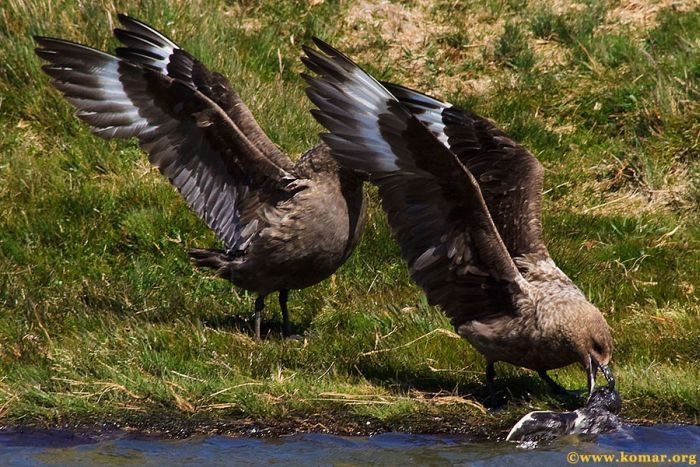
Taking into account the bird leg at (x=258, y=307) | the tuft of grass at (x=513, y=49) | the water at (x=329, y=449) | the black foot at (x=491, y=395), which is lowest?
the water at (x=329, y=449)

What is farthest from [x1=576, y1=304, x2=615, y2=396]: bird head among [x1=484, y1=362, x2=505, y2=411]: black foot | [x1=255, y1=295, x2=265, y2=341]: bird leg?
[x1=255, y1=295, x2=265, y2=341]: bird leg

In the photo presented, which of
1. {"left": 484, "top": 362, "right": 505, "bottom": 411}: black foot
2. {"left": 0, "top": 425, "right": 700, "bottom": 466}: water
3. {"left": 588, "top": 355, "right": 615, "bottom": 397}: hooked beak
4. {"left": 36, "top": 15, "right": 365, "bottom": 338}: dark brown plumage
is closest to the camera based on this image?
{"left": 0, "top": 425, "right": 700, "bottom": 466}: water

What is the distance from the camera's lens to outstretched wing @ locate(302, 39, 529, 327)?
5.70m

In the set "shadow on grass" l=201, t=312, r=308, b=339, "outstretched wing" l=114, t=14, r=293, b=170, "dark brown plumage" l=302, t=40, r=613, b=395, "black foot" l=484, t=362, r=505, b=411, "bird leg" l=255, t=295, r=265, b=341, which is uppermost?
"outstretched wing" l=114, t=14, r=293, b=170

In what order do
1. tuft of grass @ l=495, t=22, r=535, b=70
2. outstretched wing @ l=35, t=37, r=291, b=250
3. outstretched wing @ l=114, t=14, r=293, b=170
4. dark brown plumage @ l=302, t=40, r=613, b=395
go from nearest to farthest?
1. dark brown plumage @ l=302, t=40, r=613, b=395
2. outstretched wing @ l=35, t=37, r=291, b=250
3. outstretched wing @ l=114, t=14, r=293, b=170
4. tuft of grass @ l=495, t=22, r=535, b=70

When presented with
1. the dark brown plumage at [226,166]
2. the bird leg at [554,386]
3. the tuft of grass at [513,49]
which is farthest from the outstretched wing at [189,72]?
the tuft of grass at [513,49]

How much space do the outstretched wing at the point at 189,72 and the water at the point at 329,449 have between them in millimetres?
1896

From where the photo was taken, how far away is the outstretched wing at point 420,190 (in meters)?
5.70

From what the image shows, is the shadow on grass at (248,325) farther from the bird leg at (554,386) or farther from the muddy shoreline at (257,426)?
the bird leg at (554,386)

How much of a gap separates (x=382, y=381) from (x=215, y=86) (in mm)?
2116

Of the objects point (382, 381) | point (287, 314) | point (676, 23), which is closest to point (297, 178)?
point (287, 314)

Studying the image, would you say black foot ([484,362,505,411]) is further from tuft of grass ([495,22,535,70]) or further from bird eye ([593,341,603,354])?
tuft of grass ([495,22,535,70])

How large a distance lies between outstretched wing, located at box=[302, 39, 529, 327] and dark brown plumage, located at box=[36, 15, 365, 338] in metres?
0.93

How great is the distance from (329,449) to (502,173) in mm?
1747
